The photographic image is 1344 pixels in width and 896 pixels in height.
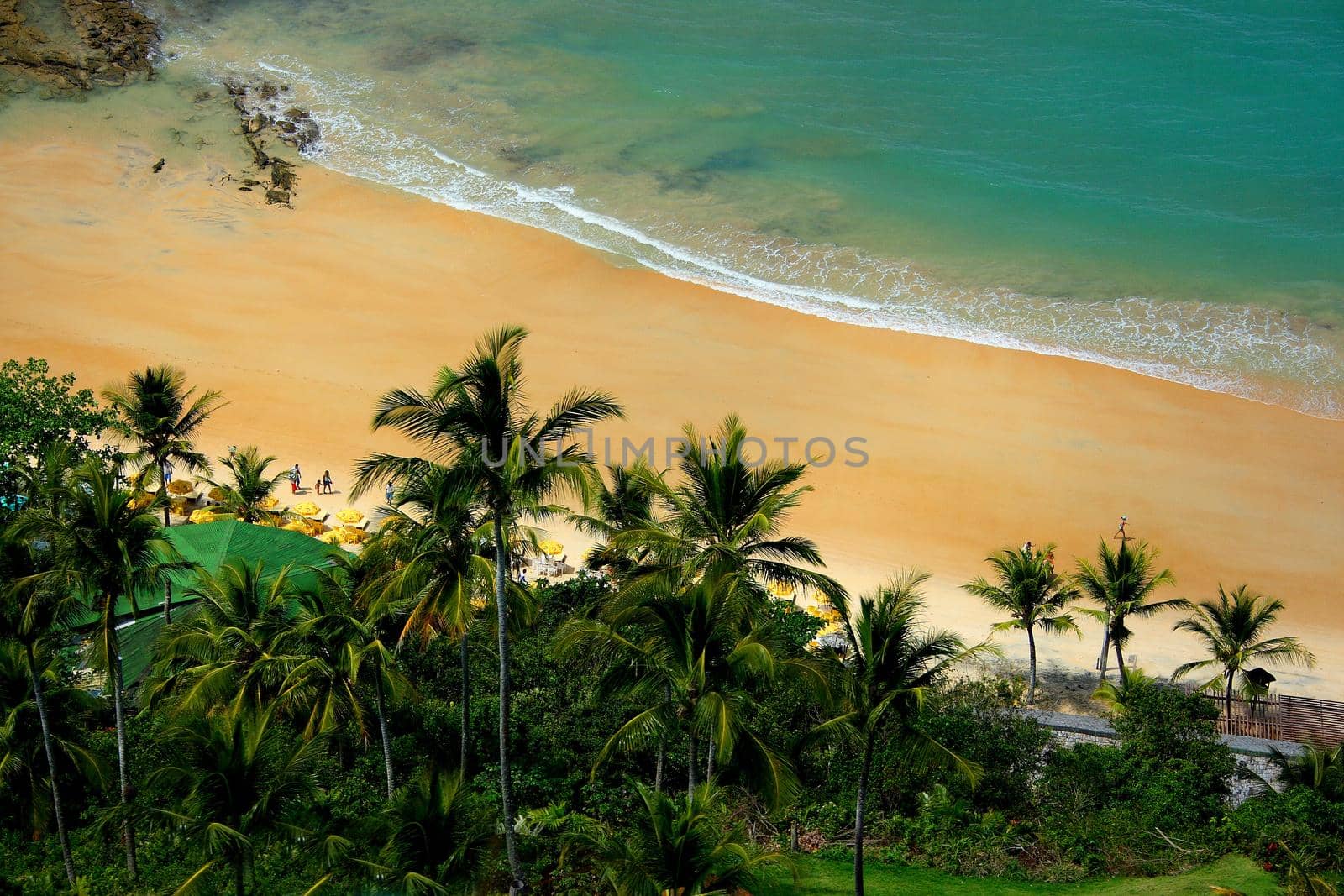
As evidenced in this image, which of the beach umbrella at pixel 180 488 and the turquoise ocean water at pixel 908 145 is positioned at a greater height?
the turquoise ocean water at pixel 908 145

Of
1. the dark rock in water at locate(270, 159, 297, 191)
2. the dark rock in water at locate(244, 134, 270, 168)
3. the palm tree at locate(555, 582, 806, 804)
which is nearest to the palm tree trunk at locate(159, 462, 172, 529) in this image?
the palm tree at locate(555, 582, 806, 804)

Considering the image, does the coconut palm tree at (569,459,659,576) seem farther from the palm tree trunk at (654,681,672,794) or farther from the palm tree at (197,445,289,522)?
the palm tree at (197,445,289,522)

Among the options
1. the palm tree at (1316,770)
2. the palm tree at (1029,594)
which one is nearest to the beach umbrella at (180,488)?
the palm tree at (1029,594)

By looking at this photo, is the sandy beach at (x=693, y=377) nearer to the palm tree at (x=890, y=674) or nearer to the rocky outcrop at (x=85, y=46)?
the rocky outcrop at (x=85, y=46)

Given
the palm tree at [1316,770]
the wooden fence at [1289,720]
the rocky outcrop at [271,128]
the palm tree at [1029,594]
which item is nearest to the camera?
the palm tree at [1316,770]

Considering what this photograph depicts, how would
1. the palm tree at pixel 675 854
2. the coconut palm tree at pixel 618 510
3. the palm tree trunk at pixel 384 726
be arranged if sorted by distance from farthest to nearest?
the coconut palm tree at pixel 618 510 → the palm tree trunk at pixel 384 726 → the palm tree at pixel 675 854

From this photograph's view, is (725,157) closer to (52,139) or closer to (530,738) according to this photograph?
(52,139)

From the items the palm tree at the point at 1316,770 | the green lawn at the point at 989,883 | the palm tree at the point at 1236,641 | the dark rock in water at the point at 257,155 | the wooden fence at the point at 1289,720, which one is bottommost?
the green lawn at the point at 989,883

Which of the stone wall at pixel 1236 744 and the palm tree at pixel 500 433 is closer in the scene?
the palm tree at pixel 500 433

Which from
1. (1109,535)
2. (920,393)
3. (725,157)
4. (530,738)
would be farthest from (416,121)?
(530,738)
